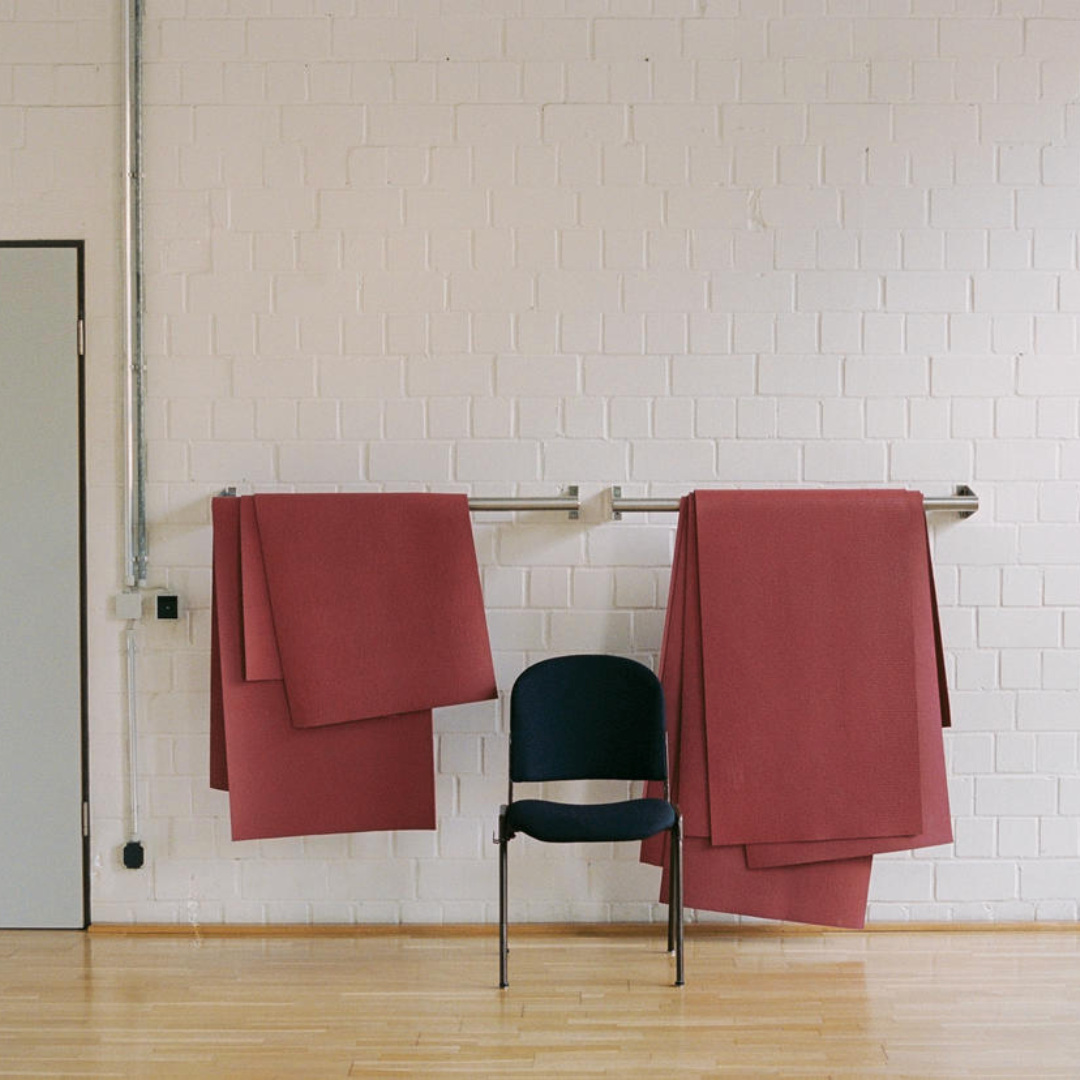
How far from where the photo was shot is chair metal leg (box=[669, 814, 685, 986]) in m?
3.04

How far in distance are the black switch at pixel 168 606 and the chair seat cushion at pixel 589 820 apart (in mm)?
1133

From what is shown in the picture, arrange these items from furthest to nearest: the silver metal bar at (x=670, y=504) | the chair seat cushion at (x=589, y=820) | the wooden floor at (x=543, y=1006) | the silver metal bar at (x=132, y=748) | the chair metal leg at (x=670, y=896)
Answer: the silver metal bar at (x=132, y=748) → the silver metal bar at (x=670, y=504) → the chair metal leg at (x=670, y=896) → the chair seat cushion at (x=589, y=820) → the wooden floor at (x=543, y=1006)

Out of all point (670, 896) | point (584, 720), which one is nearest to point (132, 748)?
point (584, 720)

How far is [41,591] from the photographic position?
3.47m

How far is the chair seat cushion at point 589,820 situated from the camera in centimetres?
297

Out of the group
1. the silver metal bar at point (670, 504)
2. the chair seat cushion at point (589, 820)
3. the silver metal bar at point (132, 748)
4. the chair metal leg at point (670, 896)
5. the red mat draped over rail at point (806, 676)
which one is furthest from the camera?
the silver metal bar at point (132, 748)

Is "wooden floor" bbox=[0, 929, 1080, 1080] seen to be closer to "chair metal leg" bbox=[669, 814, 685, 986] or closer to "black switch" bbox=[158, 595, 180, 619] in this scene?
"chair metal leg" bbox=[669, 814, 685, 986]

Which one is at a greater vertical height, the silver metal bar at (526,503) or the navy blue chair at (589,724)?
the silver metal bar at (526,503)

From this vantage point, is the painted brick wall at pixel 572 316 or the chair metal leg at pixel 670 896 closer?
the chair metal leg at pixel 670 896

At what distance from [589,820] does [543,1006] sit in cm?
46

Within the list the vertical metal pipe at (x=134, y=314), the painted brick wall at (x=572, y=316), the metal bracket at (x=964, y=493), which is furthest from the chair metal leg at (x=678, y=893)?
the vertical metal pipe at (x=134, y=314)

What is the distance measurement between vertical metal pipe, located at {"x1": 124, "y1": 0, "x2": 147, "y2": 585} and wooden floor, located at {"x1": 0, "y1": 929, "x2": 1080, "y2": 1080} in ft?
3.65

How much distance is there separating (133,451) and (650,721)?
5.42 ft

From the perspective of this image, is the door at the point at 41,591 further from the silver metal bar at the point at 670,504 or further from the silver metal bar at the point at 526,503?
the silver metal bar at the point at 670,504
